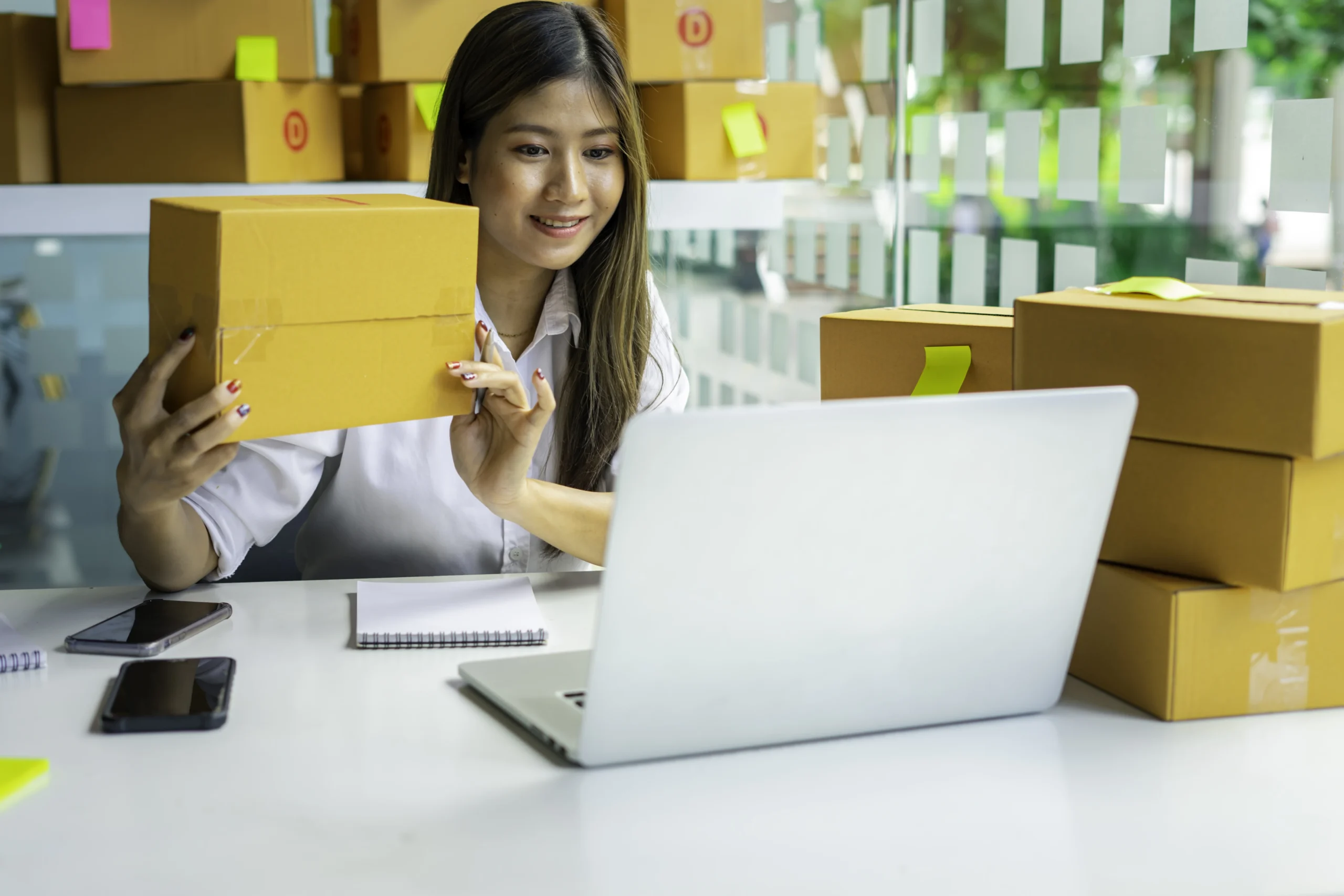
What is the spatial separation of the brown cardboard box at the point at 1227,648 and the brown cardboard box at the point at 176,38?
173 cm

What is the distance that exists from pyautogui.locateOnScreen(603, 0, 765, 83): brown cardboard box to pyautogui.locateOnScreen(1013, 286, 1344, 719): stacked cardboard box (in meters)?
1.39

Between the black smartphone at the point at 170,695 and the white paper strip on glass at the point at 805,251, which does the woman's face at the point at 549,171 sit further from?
the white paper strip on glass at the point at 805,251

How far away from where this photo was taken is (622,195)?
1570 mm

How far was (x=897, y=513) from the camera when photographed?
2.50 ft

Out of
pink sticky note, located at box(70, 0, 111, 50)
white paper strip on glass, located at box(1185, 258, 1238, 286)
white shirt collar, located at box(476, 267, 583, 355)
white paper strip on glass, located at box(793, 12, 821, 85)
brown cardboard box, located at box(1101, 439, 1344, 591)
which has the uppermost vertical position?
white paper strip on glass, located at box(793, 12, 821, 85)

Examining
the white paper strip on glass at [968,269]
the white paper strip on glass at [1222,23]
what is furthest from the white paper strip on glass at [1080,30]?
the white paper strip on glass at [968,269]

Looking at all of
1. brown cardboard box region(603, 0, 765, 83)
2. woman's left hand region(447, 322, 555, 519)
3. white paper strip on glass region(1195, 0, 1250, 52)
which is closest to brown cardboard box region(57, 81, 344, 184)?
brown cardboard box region(603, 0, 765, 83)

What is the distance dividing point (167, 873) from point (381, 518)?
2.84 feet

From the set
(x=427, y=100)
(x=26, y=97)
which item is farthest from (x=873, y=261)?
(x=26, y=97)

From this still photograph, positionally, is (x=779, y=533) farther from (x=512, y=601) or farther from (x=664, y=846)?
(x=512, y=601)

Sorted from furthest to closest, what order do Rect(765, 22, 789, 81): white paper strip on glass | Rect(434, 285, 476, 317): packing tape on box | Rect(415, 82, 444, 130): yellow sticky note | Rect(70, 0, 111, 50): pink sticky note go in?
Rect(765, 22, 789, 81): white paper strip on glass
Rect(415, 82, 444, 130): yellow sticky note
Rect(70, 0, 111, 50): pink sticky note
Rect(434, 285, 476, 317): packing tape on box

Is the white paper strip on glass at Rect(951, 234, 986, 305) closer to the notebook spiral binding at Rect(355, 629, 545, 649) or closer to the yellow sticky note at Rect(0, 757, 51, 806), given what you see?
the notebook spiral binding at Rect(355, 629, 545, 649)

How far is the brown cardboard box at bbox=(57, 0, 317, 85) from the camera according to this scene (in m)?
2.03

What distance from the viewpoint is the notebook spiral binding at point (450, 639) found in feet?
3.35
